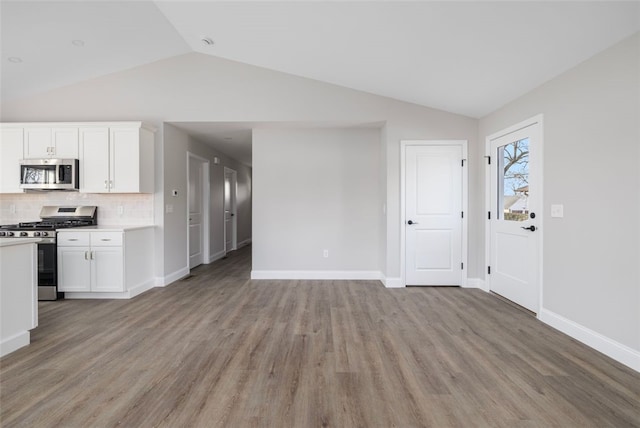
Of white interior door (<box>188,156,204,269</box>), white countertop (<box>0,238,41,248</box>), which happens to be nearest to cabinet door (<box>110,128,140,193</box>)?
white interior door (<box>188,156,204,269</box>)

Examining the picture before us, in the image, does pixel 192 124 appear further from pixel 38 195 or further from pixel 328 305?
pixel 328 305

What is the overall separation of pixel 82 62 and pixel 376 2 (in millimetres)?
3757

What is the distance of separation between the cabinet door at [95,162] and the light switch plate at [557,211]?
517 centimetres

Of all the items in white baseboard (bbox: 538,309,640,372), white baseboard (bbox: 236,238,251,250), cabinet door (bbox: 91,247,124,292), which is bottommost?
white baseboard (bbox: 538,309,640,372)

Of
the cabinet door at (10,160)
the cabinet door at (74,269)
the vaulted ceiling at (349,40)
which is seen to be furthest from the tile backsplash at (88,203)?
the vaulted ceiling at (349,40)

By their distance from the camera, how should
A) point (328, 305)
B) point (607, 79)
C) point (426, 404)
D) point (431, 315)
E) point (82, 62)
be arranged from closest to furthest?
1. point (426, 404)
2. point (607, 79)
3. point (431, 315)
4. point (328, 305)
5. point (82, 62)

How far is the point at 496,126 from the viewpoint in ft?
12.4

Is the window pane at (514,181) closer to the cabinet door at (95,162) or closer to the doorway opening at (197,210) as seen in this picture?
the doorway opening at (197,210)

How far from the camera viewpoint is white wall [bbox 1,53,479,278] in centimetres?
411

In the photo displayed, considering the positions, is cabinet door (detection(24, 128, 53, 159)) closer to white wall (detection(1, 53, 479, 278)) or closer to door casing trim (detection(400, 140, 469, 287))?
white wall (detection(1, 53, 479, 278))

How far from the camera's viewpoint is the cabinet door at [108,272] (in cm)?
360

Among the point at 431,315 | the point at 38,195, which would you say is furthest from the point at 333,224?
the point at 38,195

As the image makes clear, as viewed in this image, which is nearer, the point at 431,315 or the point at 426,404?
the point at 426,404

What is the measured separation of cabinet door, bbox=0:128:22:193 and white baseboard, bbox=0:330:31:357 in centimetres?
250
